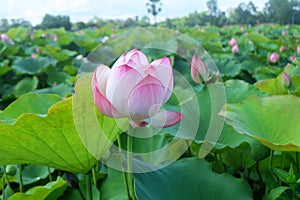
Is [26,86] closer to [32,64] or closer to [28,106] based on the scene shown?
[32,64]

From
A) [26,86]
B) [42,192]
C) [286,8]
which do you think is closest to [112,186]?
[42,192]

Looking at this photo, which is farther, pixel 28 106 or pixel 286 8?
pixel 286 8

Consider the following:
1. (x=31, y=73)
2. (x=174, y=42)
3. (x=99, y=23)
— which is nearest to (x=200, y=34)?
(x=174, y=42)

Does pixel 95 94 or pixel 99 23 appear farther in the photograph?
pixel 99 23

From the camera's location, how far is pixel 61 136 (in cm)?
55

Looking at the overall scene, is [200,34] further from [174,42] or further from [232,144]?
[232,144]

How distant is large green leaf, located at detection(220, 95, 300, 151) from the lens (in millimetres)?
635

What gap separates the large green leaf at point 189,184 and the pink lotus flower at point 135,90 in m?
0.10

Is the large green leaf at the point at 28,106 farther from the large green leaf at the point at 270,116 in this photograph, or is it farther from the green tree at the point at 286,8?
the green tree at the point at 286,8

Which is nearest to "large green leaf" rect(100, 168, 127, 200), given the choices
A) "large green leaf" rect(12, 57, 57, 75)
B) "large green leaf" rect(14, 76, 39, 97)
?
"large green leaf" rect(14, 76, 39, 97)

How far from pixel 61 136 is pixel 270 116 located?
31cm

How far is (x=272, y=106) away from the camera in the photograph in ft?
2.17

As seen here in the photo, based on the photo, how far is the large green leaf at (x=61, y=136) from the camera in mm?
528

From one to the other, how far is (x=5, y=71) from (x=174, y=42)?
94 cm
